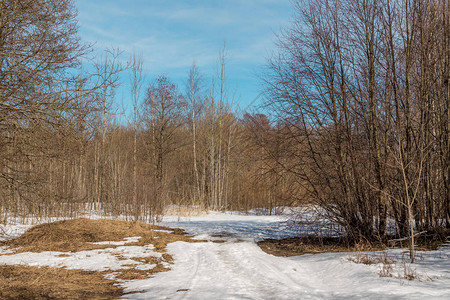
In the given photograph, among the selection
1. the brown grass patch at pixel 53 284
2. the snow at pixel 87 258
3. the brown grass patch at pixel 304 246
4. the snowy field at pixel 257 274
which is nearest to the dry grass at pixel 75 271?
the brown grass patch at pixel 53 284

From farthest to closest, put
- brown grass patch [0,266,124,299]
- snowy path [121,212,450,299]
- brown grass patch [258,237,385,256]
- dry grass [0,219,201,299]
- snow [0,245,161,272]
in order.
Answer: brown grass patch [258,237,385,256] < snow [0,245,161,272] < dry grass [0,219,201,299] < brown grass patch [0,266,124,299] < snowy path [121,212,450,299]

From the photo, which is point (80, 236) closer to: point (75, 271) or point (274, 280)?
point (75, 271)

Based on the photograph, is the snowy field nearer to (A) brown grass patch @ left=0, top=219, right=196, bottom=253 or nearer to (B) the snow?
(B) the snow

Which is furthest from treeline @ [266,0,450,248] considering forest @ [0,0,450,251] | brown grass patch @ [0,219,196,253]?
brown grass patch @ [0,219,196,253]

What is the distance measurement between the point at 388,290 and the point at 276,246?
5.48 metres

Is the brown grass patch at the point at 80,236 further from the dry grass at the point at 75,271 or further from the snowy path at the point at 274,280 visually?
the snowy path at the point at 274,280

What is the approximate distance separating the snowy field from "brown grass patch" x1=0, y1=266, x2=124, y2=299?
37cm

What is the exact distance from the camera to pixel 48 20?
8.41 metres

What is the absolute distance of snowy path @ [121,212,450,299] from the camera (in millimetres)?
4910

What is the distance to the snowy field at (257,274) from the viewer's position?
4.97 metres

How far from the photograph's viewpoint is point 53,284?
587 cm

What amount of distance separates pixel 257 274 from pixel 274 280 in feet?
1.67

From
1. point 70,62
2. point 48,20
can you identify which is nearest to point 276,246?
point 70,62

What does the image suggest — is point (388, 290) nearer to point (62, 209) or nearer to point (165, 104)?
point (62, 209)
